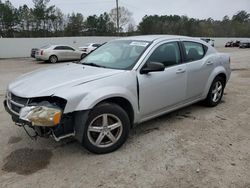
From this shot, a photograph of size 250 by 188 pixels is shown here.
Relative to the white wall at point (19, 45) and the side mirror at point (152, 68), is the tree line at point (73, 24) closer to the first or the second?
the white wall at point (19, 45)

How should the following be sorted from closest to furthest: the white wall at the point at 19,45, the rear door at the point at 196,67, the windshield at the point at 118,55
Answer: the windshield at the point at 118,55, the rear door at the point at 196,67, the white wall at the point at 19,45

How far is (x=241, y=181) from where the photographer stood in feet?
9.49

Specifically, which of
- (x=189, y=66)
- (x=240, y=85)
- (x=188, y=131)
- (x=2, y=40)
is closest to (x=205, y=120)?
(x=188, y=131)

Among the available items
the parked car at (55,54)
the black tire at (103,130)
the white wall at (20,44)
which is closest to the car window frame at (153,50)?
the black tire at (103,130)

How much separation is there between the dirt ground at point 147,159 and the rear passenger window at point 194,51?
1.19 m

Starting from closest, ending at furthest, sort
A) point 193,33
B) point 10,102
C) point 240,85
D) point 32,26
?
1. point 10,102
2. point 240,85
3. point 32,26
4. point 193,33

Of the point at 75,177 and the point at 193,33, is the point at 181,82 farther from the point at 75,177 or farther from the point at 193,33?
the point at 193,33

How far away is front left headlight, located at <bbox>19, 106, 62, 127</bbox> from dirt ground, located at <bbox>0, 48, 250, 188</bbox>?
23.8 inches

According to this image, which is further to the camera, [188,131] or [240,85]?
[240,85]

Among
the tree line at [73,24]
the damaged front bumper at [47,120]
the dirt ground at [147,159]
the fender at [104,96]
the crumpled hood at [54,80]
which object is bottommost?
the dirt ground at [147,159]

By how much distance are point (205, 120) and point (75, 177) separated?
2.76m

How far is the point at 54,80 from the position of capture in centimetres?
350

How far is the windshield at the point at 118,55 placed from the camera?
13.1 ft

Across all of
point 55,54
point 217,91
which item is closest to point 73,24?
point 55,54
